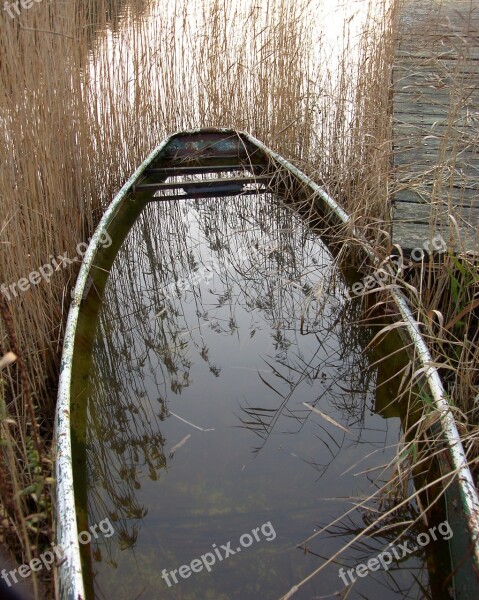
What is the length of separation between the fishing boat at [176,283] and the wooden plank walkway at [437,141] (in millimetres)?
238

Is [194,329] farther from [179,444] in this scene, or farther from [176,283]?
[179,444]

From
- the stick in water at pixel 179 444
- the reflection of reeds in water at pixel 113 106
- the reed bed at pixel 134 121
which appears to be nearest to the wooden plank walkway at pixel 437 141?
the reed bed at pixel 134 121

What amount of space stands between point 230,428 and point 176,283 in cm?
103

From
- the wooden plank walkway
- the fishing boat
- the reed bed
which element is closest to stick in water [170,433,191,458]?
the fishing boat

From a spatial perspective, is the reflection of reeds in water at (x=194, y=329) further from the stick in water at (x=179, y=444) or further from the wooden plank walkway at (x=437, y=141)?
the wooden plank walkway at (x=437, y=141)

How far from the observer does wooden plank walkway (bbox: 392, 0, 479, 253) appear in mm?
1931

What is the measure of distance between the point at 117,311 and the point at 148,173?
1152 mm

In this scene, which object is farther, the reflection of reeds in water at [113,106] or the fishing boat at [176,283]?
the reflection of reeds in water at [113,106]

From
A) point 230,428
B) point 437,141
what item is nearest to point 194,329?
point 230,428

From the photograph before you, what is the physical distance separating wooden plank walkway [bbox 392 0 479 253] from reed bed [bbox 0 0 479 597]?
0.28 ft

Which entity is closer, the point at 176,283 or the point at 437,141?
the point at 176,283

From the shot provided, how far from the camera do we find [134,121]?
356 centimetres

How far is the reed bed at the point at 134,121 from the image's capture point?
1.98m

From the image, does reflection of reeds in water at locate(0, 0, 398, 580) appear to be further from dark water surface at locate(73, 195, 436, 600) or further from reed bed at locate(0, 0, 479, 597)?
dark water surface at locate(73, 195, 436, 600)
